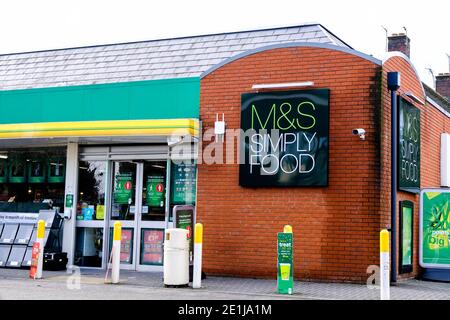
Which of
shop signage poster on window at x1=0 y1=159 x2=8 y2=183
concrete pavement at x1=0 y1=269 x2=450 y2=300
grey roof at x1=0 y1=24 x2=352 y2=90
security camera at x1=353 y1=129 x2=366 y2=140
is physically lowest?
concrete pavement at x1=0 y1=269 x2=450 y2=300

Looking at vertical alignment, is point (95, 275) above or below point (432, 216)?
below

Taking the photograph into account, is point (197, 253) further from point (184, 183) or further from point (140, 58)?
point (140, 58)

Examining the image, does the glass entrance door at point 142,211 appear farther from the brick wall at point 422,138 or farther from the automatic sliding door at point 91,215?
the brick wall at point 422,138

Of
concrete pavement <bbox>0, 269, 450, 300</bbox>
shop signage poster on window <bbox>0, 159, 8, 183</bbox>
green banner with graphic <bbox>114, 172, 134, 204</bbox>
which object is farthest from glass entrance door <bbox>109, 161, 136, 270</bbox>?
shop signage poster on window <bbox>0, 159, 8, 183</bbox>

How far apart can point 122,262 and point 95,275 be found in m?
1.45

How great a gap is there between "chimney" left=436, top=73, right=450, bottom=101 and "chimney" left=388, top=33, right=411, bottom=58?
5860 millimetres

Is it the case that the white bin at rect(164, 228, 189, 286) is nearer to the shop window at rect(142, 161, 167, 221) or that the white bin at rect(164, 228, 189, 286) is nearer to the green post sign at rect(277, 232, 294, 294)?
the green post sign at rect(277, 232, 294, 294)

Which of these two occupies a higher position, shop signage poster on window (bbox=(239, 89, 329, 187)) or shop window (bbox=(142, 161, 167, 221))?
shop signage poster on window (bbox=(239, 89, 329, 187))

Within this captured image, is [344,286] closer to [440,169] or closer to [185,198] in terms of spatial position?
[185,198]

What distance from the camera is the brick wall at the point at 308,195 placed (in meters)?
13.3

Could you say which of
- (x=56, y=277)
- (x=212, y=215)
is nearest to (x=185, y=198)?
(x=212, y=215)

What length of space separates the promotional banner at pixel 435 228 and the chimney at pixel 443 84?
15247mm

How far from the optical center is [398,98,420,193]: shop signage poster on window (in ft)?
46.8
